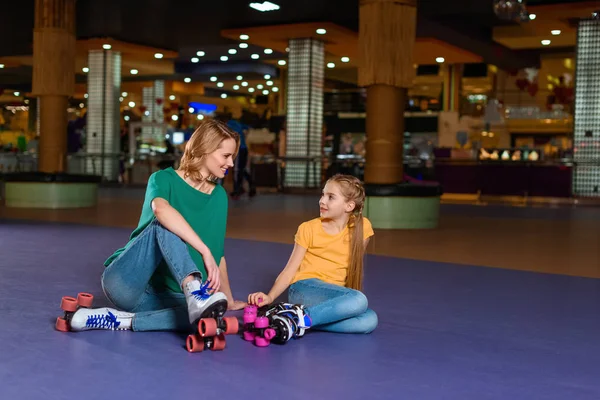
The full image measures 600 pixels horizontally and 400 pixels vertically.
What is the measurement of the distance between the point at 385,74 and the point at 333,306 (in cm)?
595

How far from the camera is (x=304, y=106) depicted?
19.2m

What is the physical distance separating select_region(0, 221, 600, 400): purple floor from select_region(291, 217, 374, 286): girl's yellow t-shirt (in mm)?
268

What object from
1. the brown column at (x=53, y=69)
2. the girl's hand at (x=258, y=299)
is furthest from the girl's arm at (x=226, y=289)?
the brown column at (x=53, y=69)

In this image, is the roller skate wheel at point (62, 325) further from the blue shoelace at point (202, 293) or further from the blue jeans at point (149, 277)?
the blue shoelace at point (202, 293)

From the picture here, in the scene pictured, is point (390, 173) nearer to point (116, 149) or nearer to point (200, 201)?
point (200, 201)

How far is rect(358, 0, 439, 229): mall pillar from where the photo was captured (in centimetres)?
892

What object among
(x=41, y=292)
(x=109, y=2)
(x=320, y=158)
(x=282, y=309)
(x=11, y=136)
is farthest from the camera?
(x=11, y=136)

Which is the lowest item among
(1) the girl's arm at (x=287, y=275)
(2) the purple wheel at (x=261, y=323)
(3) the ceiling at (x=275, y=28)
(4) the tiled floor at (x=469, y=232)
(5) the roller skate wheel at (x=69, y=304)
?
(4) the tiled floor at (x=469, y=232)

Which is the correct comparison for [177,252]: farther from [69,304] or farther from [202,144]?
Result: [69,304]

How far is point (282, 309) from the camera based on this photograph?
3.20 meters

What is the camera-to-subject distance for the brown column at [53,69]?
36.8 ft

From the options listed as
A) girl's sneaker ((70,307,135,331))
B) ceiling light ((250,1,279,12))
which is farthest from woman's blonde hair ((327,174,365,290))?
ceiling light ((250,1,279,12))

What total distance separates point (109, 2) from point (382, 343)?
42.4 ft

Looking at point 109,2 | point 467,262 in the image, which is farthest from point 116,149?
point 467,262
